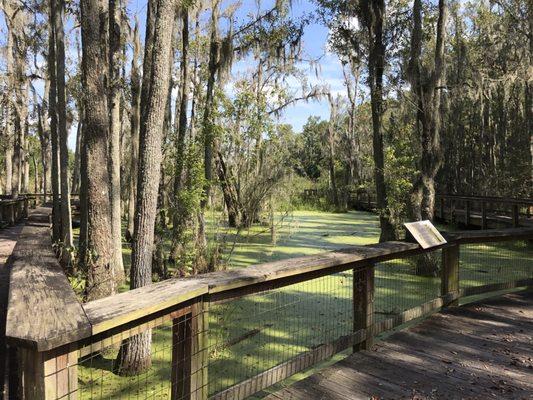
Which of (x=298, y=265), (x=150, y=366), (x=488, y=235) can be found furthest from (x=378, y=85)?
(x=298, y=265)

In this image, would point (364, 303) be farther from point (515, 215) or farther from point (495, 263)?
point (515, 215)

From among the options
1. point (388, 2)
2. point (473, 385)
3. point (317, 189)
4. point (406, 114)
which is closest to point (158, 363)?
point (473, 385)

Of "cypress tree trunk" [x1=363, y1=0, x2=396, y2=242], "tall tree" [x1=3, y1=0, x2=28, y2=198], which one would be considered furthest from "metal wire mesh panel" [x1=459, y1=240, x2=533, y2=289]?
"tall tree" [x1=3, y1=0, x2=28, y2=198]

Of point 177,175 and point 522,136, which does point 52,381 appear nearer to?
point 177,175

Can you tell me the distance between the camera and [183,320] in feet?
7.99

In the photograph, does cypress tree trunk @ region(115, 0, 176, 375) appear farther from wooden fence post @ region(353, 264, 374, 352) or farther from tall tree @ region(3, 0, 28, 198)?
tall tree @ region(3, 0, 28, 198)

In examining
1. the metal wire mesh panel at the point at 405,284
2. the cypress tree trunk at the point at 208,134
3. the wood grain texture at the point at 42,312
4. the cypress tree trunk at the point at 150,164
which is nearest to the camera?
the wood grain texture at the point at 42,312

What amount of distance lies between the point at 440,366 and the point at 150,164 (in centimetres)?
287

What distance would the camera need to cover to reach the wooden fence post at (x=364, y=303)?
12.3 ft

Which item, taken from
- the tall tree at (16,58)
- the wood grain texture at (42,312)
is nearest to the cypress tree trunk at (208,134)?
the wood grain texture at (42,312)

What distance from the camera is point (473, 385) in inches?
128

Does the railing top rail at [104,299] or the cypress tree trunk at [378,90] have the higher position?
the cypress tree trunk at [378,90]

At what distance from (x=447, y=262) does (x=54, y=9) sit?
9224 mm

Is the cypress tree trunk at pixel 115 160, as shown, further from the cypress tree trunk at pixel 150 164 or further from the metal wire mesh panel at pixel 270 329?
the cypress tree trunk at pixel 150 164
